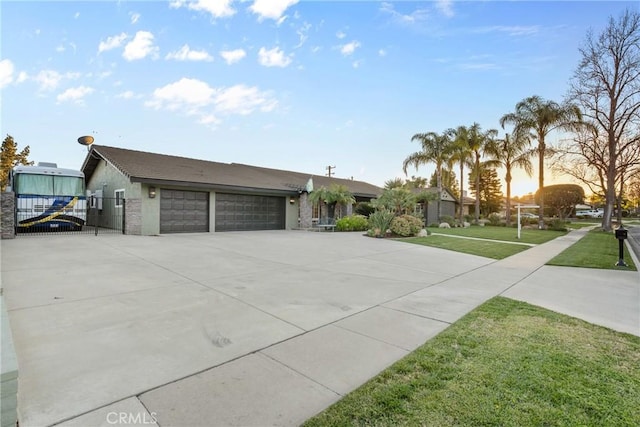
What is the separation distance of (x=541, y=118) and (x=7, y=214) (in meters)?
31.4

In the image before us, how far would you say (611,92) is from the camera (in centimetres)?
2097

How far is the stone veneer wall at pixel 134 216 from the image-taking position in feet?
46.0

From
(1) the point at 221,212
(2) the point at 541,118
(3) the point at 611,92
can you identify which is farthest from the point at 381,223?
(3) the point at 611,92

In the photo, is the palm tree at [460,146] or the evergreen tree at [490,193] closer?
the palm tree at [460,146]

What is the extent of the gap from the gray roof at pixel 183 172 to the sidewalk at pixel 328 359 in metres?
12.9

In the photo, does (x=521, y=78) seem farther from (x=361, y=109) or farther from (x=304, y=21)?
(x=304, y=21)

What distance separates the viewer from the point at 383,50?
13.3m

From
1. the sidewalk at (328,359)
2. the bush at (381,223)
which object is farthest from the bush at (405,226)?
the sidewalk at (328,359)

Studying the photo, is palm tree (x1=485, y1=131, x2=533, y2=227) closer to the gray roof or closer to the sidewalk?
the gray roof

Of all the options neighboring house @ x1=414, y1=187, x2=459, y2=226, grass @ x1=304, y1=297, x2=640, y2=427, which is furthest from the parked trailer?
neighboring house @ x1=414, y1=187, x2=459, y2=226

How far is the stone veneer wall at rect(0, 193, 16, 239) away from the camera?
10922mm

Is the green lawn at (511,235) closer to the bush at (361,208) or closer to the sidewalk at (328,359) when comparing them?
the bush at (361,208)

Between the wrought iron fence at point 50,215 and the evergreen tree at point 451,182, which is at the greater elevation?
the evergreen tree at point 451,182

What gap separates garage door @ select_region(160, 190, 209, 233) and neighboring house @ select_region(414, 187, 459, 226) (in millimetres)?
17517
